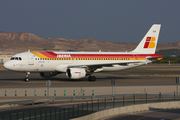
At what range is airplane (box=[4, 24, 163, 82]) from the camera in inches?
1768

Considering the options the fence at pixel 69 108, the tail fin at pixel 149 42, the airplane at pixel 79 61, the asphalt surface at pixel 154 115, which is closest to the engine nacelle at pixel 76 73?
the airplane at pixel 79 61

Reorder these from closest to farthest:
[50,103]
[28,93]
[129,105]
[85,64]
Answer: [129,105] → [50,103] → [28,93] → [85,64]

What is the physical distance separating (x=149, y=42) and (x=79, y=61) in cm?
1449

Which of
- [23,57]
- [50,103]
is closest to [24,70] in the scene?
[23,57]

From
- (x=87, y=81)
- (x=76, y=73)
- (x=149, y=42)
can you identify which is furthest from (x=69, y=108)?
(x=149, y=42)

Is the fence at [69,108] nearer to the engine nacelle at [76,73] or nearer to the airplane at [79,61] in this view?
the engine nacelle at [76,73]

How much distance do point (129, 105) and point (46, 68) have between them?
23833 millimetres

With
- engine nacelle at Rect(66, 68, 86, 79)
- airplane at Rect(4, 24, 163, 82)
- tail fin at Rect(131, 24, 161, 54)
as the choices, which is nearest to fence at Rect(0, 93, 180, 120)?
engine nacelle at Rect(66, 68, 86, 79)

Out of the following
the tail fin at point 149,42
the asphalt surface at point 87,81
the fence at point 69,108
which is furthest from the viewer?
the tail fin at point 149,42

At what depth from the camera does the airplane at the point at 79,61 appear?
4491cm

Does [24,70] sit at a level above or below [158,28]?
below

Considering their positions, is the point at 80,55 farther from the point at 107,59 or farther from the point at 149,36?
the point at 149,36

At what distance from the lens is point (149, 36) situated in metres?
54.3

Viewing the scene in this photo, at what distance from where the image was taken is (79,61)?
159 feet
